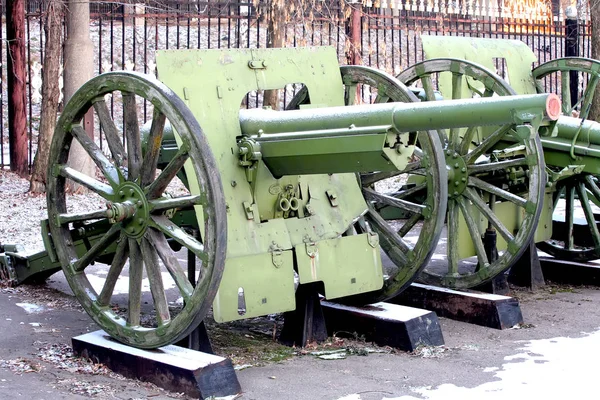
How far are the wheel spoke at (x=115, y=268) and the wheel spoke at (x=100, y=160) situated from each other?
310 mm

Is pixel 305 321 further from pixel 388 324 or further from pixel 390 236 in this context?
pixel 390 236

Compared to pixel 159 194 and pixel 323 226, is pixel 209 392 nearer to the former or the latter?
pixel 159 194

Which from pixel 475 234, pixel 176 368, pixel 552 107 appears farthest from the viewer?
pixel 475 234

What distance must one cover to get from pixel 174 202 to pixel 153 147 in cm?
33

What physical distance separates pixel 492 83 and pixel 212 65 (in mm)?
2094

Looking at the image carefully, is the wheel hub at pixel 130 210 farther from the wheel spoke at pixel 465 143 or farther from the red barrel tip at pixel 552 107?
the wheel spoke at pixel 465 143

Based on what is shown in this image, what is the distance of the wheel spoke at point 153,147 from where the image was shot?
4895 millimetres

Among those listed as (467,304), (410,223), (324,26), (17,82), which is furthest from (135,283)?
(324,26)

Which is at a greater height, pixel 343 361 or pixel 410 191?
pixel 410 191

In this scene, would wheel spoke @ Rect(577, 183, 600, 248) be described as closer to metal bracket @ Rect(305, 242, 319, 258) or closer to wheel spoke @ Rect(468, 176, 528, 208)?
wheel spoke @ Rect(468, 176, 528, 208)

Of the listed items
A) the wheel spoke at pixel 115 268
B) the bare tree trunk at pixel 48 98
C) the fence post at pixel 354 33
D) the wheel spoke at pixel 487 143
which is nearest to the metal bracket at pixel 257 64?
the wheel spoke at pixel 115 268

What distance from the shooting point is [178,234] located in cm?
486

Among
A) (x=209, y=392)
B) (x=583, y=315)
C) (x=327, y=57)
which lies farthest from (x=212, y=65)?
(x=583, y=315)

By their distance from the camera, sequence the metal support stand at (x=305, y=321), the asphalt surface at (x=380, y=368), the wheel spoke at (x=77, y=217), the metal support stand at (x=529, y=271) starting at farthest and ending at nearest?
the metal support stand at (x=529, y=271) → the metal support stand at (x=305, y=321) → the wheel spoke at (x=77, y=217) → the asphalt surface at (x=380, y=368)
